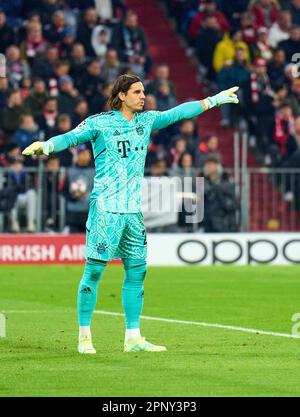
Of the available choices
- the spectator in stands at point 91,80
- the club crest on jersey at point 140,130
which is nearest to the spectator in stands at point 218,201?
the spectator in stands at point 91,80

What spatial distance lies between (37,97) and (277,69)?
6.37 meters

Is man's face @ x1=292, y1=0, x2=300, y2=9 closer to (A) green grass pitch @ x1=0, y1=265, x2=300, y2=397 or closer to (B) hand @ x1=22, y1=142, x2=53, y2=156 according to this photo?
(A) green grass pitch @ x1=0, y1=265, x2=300, y2=397

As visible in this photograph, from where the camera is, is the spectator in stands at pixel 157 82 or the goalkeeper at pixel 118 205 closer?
the goalkeeper at pixel 118 205

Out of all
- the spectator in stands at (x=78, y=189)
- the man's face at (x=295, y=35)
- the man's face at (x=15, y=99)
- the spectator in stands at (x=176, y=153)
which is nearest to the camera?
the spectator in stands at (x=78, y=189)

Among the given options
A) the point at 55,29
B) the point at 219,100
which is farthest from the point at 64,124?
the point at 219,100

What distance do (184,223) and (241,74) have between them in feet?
17.8

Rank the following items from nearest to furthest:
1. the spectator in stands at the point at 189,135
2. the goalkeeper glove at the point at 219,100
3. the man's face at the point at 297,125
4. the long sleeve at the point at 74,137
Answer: the long sleeve at the point at 74,137, the goalkeeper glove at the point at 219,100, the spectator in stands at the point at 189,135, the man's face at the point at 297,125

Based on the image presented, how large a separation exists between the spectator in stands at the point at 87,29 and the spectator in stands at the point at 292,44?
458cm

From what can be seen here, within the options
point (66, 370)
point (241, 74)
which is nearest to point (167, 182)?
point (241, 74)

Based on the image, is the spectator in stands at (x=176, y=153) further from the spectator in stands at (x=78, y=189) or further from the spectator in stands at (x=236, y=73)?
the spectator in stands at (x=236, y=73)

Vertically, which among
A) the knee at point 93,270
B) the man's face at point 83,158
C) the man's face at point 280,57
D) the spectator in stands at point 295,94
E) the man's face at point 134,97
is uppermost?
the man's face at point 280,57

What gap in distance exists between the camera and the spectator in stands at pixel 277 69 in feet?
98.4

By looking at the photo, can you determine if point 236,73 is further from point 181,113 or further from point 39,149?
point 39,149

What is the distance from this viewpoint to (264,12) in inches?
1252
